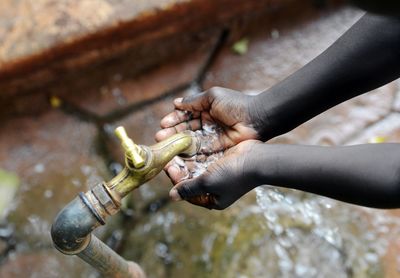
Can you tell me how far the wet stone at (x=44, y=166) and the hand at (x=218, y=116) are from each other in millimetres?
655

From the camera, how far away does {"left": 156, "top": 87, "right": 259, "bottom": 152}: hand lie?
5.73 feet

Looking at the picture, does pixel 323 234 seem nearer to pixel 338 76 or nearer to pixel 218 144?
pixel 218 144

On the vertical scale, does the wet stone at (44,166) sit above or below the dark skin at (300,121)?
below

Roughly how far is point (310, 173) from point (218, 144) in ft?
1.52

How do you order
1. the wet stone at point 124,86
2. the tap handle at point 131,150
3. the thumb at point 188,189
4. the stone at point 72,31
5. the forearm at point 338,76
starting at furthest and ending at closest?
the wet stone at point 124,86, the stone at point 72,31, the thumb at point 188,189, the forearm at point 338,76, the tap handle at point 131,150

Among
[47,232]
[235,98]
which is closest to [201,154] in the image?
[235,98]

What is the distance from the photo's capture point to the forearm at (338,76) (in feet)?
4.87

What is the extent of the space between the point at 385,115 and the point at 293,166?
1146mm

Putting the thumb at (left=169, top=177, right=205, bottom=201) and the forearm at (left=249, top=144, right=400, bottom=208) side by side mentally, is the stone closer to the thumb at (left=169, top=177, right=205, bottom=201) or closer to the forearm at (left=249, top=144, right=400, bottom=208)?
the thumb at (left=169, top=177, right=205, bottom=201)

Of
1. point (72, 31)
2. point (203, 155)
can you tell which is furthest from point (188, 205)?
point (72, 31)

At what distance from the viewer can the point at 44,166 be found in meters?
2.39

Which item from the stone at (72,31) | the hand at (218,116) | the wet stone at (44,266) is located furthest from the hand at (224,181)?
the stone at (72,31)

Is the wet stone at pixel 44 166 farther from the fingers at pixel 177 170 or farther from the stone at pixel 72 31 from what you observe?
the fingers at pixel 177 170

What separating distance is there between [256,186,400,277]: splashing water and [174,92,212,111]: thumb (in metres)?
0.55
